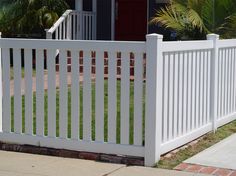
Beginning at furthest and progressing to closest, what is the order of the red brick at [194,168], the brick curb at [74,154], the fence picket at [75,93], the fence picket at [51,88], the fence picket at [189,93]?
the fence picket at [189,93], the fence picket at [51,88], the fence picket at [75,93], the brick curb at [74,154], the red brick at [194,168]

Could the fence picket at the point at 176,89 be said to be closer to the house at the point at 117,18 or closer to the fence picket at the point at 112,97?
the fence picket at the point at 112,97

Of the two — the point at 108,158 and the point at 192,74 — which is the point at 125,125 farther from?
the point at 192,74

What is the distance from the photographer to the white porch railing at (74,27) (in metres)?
15.9

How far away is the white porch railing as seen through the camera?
15930 mm

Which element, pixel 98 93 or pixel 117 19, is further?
pixel 117 19

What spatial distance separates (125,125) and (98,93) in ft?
1.65

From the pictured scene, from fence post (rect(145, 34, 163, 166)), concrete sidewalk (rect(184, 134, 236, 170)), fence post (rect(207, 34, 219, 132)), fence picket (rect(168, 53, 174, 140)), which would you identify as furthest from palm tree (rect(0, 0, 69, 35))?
fence post (rect(145, 34, 163, 166))

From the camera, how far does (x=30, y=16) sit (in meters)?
16.6

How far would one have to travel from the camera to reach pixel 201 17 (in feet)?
42.5

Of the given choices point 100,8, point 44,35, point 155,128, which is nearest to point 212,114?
point 155,128

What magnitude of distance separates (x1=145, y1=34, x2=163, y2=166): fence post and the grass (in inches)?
7.1

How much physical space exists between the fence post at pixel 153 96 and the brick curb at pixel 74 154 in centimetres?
21

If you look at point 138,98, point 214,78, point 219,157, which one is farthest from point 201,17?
point 138,98

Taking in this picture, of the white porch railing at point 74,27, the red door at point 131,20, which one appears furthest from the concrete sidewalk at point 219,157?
the red door at point 131,20
